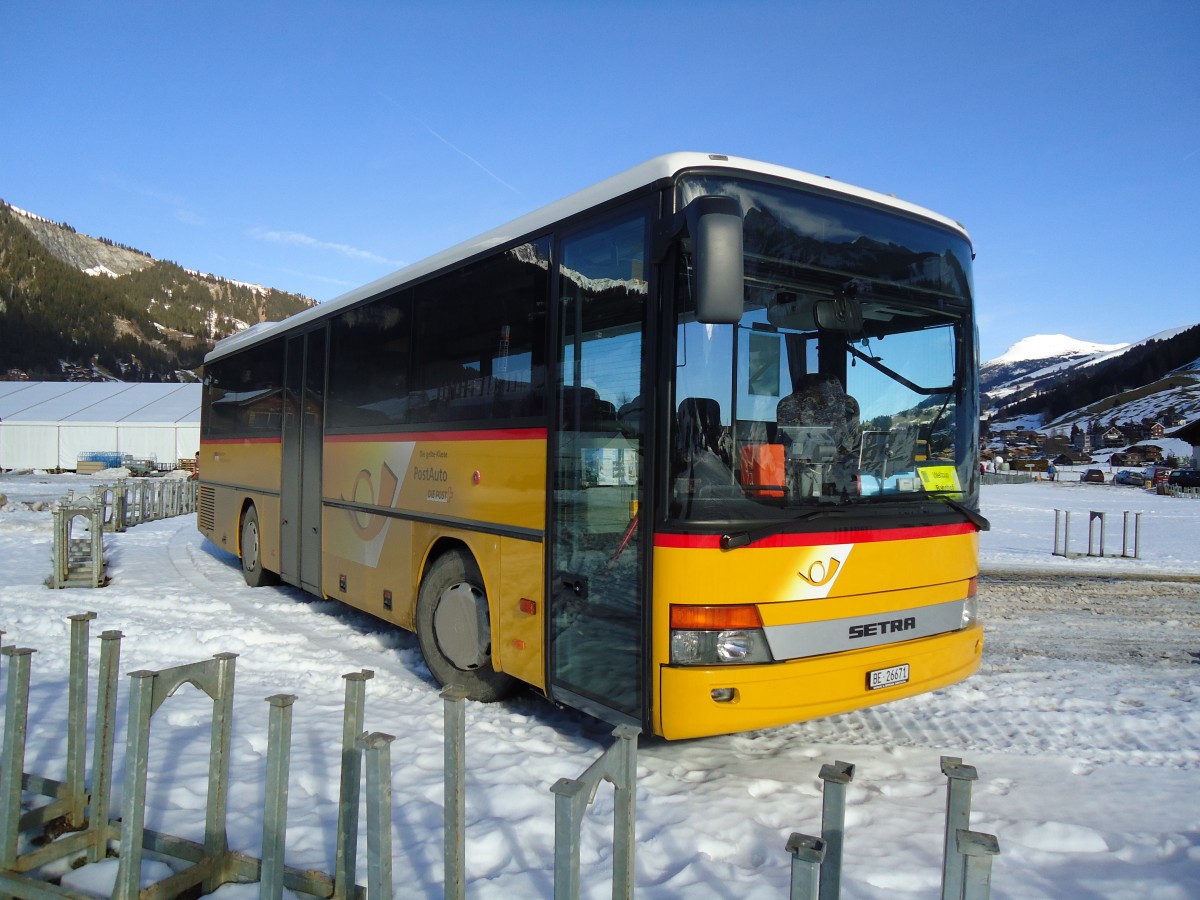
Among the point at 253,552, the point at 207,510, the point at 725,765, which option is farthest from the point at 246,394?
the point at 725,765

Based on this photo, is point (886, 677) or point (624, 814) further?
point (886, 677)

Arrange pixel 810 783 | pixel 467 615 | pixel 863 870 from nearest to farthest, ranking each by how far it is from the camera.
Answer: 1. pixel 863 870
2. pixel 810 783
3. pixel 467 615

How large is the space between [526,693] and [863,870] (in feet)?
10.1

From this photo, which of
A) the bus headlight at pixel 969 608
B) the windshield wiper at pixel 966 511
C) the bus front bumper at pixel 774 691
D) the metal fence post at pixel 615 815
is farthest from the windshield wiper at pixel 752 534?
the bus headlight at pixel 969 608

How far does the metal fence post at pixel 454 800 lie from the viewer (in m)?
2.75

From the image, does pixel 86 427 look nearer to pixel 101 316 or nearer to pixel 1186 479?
pixel 1186 479

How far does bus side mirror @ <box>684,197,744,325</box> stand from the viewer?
3781 millimetres

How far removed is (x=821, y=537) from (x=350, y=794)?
2.51 m

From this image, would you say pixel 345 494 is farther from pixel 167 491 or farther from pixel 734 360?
pixel 167 491

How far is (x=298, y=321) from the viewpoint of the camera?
936 centimetres

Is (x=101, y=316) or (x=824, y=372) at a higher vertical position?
(x=101, y=316)

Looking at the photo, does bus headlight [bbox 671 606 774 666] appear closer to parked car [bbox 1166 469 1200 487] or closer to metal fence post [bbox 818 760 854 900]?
metal fence post [bbox 818 760 854 900]

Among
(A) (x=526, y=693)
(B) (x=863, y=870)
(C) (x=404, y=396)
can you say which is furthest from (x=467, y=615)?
(B) (x=863, y=870)

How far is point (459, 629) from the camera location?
229 inches
